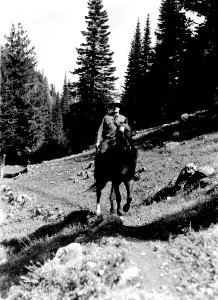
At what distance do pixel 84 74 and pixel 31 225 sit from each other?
31.5 m

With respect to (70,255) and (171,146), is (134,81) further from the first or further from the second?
(70,255)

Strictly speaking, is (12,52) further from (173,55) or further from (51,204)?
(51,204)

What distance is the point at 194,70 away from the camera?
91.1 ft

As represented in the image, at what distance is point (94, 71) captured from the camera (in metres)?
43.5

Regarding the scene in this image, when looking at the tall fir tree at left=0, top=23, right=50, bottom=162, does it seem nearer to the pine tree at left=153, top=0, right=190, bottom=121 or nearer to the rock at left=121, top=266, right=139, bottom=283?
the pine tree at left=153, top=0, right=190, bottom=121

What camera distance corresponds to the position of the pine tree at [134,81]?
162ft

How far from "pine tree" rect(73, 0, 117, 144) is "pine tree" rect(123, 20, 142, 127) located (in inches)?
223

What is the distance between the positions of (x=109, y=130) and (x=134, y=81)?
43282mm

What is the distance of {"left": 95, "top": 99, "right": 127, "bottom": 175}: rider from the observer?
10.1 metres

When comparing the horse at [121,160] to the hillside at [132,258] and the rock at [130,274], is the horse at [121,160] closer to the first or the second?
the hillside at [132,258]

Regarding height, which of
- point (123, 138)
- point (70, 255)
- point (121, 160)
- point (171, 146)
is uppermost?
point (123, 138)

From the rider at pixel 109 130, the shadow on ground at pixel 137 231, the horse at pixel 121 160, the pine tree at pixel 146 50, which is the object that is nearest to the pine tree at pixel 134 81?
the pine tree at pixel 146 50

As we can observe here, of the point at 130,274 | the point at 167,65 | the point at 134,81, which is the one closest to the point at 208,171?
the point at 130,274

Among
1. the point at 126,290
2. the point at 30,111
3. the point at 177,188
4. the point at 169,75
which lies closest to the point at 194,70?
the point at 169,75
